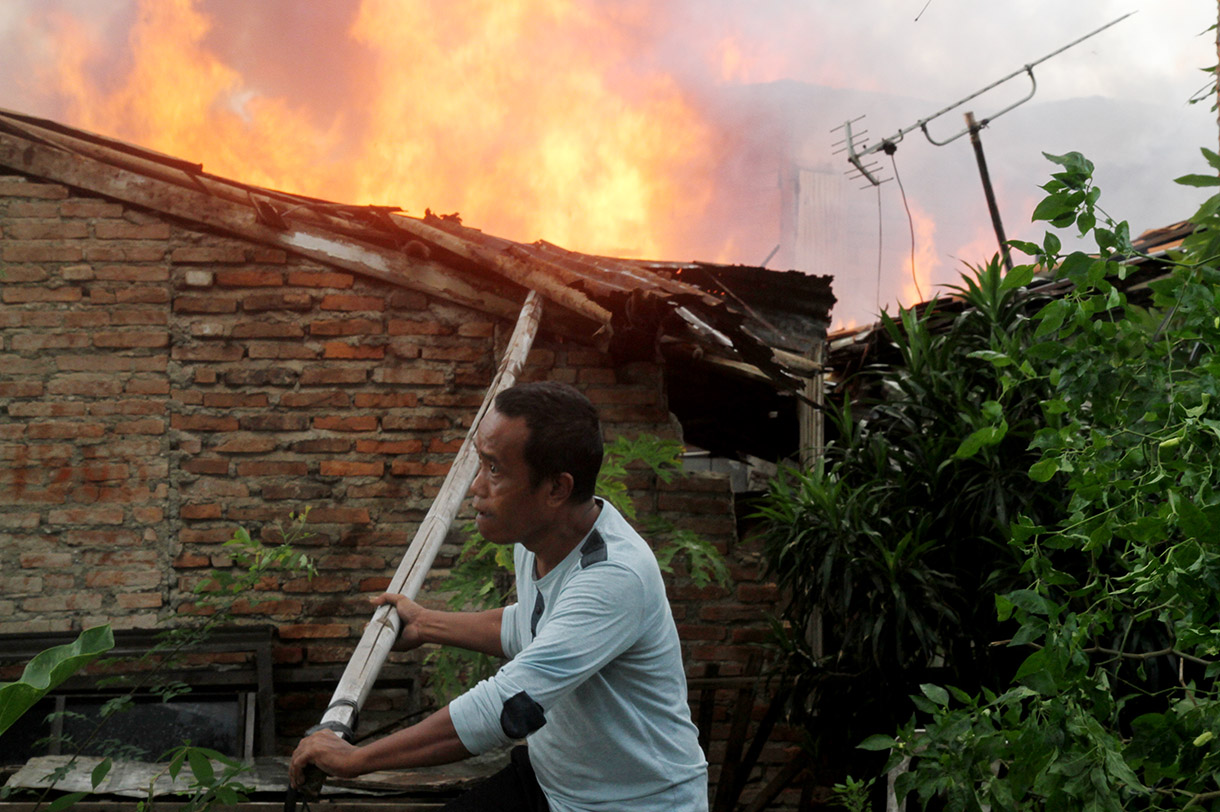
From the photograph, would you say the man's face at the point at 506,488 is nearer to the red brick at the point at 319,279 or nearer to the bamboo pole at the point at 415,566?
the bamboo pole at the point at 415,566

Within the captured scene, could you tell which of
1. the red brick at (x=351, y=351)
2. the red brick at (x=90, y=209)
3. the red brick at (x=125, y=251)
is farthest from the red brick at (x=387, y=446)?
the red brick at (x=90, y=209)

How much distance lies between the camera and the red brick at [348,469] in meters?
4.83

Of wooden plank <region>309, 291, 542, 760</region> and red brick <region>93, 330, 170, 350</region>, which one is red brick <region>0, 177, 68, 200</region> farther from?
wooden plank <region>309, 291, 542, 760</region>

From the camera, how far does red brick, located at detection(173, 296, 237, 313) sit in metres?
4.88

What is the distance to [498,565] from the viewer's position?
14.3ft

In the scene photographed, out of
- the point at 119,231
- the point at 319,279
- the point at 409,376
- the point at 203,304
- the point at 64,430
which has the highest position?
the point at 119,231

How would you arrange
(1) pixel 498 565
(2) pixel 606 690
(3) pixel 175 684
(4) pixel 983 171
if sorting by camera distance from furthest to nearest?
(4) pixel 983 171 → (1) pixel 498 565 → (3) pixel 175 684 → (2) pixel 606 690

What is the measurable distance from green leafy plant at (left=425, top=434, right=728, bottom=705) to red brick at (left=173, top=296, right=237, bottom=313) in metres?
1.65

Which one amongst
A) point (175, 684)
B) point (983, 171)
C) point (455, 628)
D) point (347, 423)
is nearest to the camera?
point (455, 628)

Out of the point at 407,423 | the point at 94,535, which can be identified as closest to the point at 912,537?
the point at 407,423

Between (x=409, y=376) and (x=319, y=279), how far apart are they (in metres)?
0.68

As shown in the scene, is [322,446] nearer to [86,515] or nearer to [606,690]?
[86,515]

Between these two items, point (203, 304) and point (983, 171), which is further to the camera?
point (983, 171)

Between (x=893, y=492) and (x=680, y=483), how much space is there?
3.58 feet
